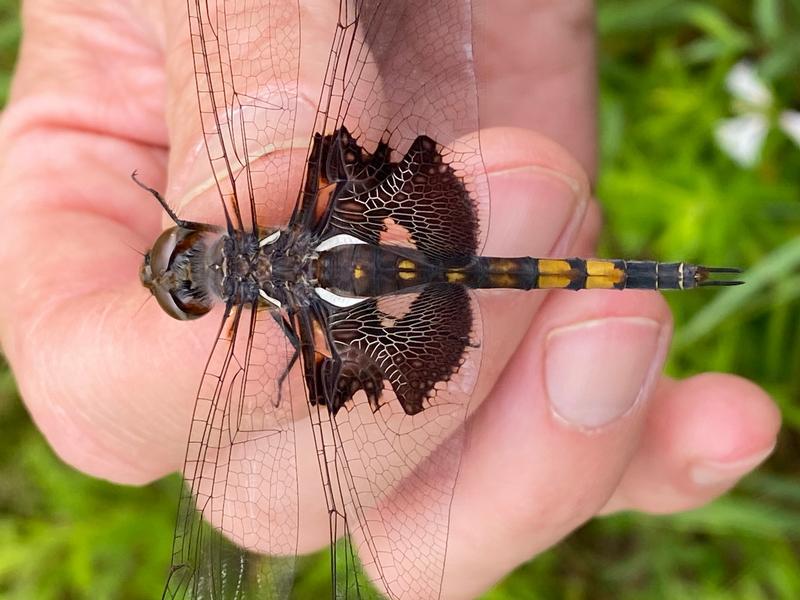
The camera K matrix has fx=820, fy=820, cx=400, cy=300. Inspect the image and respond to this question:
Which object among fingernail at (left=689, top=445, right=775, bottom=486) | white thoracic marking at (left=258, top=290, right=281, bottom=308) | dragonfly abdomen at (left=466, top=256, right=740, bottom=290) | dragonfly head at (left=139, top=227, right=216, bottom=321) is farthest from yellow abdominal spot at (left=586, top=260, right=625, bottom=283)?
dragonfly head at (left=139, top=227, right=216, bottom=321)

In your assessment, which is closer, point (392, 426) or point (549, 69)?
point (392, 426)

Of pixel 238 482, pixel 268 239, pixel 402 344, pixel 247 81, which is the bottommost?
pixel 238 482

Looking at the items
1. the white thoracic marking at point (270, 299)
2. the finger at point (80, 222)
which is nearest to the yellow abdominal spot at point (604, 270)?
the white thoracic marking at point (270, 299)

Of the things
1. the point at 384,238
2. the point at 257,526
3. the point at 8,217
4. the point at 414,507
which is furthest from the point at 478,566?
the point at 8,217

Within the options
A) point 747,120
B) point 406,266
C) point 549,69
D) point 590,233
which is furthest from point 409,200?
point 747,120

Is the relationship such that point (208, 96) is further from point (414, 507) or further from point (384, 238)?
point (414, 507)

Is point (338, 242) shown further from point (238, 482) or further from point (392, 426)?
point (238, 482)
